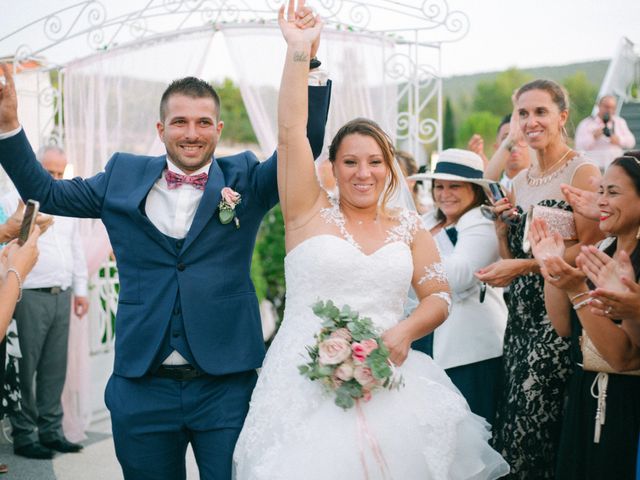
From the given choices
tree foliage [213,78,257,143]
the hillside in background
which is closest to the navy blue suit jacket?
tree foliage [213,78,257,143]

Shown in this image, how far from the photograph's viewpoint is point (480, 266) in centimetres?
407

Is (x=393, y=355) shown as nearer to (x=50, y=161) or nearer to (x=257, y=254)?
(x=50, y=161)

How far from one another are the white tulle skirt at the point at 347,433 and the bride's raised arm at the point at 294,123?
64 centimetres

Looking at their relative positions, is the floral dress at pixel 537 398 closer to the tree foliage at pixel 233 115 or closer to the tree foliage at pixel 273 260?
the tree foliage at pixel 273 260

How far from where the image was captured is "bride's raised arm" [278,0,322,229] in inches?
106

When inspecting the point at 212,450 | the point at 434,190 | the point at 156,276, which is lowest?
the point at 212,450

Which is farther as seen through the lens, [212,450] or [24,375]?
[24,375]

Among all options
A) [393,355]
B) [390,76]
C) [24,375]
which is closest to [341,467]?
[393,355]

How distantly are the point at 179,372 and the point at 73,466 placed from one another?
341cm

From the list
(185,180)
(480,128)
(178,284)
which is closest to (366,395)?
(178,284)

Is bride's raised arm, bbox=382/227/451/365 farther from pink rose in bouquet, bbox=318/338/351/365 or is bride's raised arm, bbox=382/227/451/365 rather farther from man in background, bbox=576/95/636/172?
man in background, bbox=576/95/636/172

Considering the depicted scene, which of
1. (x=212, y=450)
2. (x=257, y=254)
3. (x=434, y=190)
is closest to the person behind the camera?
(x=212, y=450)

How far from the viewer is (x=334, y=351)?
257 centimetres

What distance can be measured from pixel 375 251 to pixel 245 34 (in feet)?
15.0
